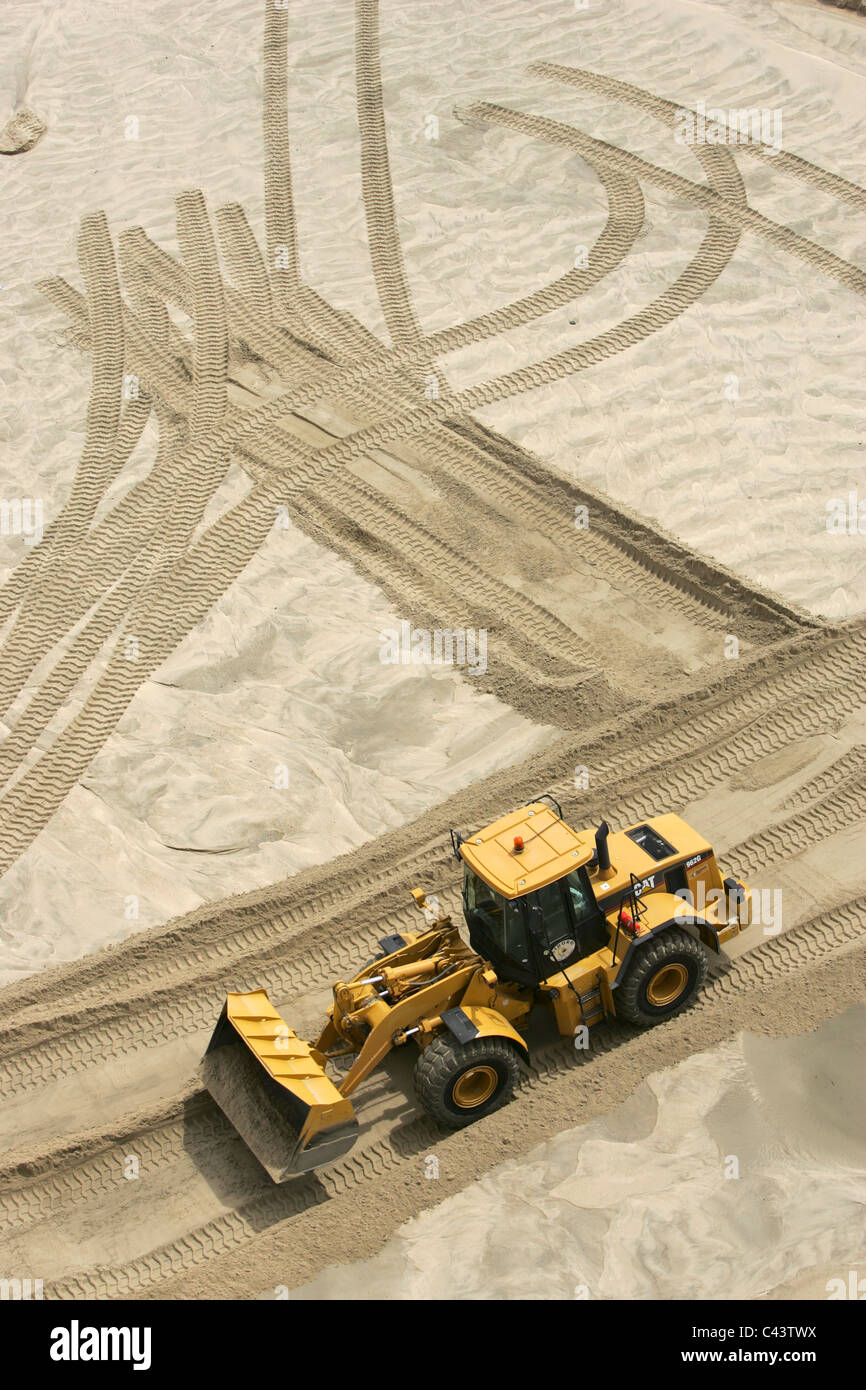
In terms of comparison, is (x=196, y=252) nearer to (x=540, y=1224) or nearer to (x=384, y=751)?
(x=384, y=751)

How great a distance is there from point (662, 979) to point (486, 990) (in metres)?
1.29

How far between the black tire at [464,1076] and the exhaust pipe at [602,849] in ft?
4.52

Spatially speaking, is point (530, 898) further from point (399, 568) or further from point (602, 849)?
point (399, 568)

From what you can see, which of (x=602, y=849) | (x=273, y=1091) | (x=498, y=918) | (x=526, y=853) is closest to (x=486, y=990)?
(x=498, y=918)

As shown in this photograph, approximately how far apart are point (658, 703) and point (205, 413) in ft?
22.0

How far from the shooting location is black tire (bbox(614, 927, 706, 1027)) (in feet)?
29.7

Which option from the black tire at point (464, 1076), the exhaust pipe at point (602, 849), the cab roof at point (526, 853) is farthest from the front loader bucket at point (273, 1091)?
the exhaust pipe at point (602, 849)

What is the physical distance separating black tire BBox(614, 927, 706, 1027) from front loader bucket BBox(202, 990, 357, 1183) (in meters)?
2.05

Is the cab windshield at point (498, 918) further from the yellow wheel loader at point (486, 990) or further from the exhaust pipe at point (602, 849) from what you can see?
the exhaust pipe at point (602, 849)

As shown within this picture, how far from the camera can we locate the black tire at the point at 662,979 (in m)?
9.05

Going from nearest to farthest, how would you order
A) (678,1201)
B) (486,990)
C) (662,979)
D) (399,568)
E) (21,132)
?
(678,1201) < (486,990) < (662,979) < (399,568) < (21,132)

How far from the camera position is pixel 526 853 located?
352 inches

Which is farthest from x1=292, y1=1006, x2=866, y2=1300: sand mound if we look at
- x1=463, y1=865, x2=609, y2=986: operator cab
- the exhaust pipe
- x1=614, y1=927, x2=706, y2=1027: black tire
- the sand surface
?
the exhaust pipe

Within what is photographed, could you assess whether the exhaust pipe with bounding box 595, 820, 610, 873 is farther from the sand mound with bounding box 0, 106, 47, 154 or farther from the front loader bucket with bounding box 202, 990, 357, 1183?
the sand mound with bounding box 0, 106, 47, 154
